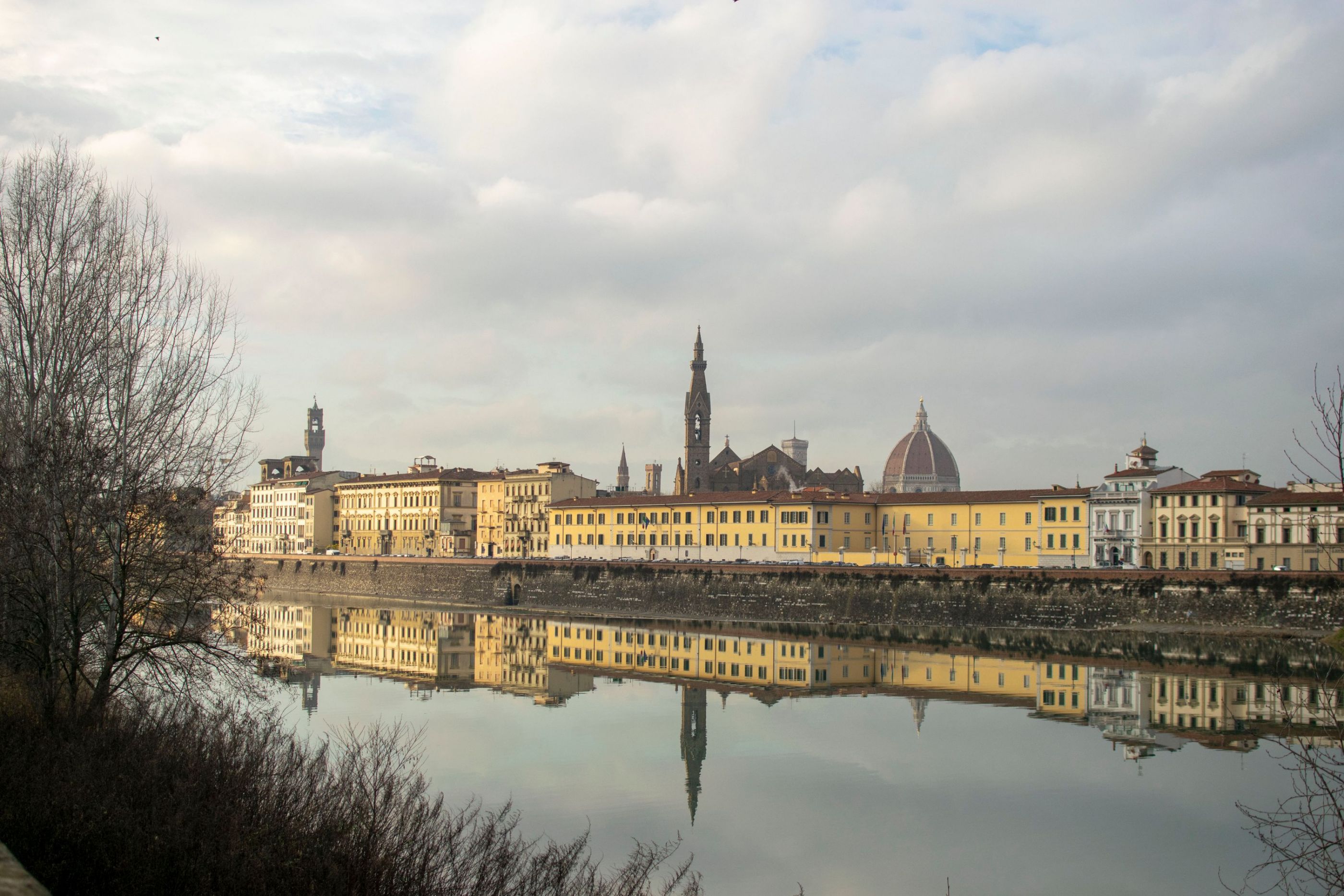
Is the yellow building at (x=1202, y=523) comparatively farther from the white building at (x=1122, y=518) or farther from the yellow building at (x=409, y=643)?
the yellow building at (x=409, y=643)

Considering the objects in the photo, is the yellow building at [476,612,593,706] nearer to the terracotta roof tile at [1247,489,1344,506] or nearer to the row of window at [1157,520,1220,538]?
the row of window at [1157,520,1220,538]

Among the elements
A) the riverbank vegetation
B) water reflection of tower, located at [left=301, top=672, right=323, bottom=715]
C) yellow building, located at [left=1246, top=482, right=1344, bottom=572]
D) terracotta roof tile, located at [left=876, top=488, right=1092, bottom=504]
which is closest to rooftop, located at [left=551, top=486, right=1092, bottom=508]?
terracotta roof tile, located at [left=876, top=488, right=1092, bottom=504]

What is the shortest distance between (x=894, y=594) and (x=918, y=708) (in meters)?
26.8

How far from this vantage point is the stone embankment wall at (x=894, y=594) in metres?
51.5

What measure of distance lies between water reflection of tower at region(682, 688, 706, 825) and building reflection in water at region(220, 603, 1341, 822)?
0.25 ft

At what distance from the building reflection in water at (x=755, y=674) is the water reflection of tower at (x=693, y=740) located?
3.0 inches

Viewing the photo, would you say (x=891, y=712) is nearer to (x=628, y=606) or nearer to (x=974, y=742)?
(x=974, y=742)

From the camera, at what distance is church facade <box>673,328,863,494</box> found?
133212 millimetres

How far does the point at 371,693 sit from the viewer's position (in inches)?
1515

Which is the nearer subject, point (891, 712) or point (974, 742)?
point (974, 742)

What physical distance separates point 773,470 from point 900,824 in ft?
369

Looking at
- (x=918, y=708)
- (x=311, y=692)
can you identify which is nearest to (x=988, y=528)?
(x=918, y=708)

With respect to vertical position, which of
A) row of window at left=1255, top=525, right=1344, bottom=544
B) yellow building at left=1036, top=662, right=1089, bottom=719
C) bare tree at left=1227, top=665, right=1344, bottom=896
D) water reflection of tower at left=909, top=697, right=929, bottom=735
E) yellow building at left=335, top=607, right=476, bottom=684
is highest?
row of window at left=1255, top=525, right=1344, bottom=544

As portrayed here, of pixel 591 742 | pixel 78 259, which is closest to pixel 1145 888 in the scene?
pixel 591 742
